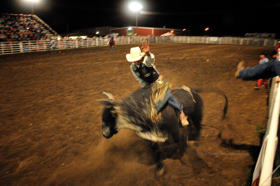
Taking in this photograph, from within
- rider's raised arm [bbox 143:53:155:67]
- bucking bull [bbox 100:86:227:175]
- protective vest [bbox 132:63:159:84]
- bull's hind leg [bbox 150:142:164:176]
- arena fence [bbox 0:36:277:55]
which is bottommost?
bull's hind leg [bbox 150:142:164:176]

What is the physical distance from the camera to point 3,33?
24.6 m

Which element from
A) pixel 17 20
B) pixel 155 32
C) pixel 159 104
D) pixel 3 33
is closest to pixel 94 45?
pixel 3 33

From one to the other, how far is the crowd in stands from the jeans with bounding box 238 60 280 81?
88.8ft

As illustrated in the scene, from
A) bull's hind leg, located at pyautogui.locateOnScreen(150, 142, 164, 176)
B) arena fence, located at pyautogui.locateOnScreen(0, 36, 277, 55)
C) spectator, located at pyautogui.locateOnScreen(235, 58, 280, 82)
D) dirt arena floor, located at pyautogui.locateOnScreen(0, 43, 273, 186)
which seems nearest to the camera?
spectator, located at pyautogui.locateOnScreen(235, 58, 280, 82)

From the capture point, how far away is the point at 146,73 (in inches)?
124

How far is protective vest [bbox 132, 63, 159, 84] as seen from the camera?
3.15m

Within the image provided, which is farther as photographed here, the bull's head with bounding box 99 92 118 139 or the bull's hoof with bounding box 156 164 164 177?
the bull's hoof with bounding box 156 164 164 177

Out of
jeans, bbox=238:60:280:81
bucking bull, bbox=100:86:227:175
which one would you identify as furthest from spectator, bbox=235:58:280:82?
bucking bull, bbox=100:86:227:175

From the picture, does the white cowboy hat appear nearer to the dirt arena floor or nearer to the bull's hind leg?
the bull's hind leg

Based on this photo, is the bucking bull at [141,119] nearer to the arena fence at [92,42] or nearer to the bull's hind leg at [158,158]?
the bull's hind leg at [158,158]

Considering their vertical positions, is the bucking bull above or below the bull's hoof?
above

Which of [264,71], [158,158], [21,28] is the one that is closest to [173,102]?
[158,158]

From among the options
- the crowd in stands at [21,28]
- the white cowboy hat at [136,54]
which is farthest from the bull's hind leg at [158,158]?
the crowd in stands at [21,28]

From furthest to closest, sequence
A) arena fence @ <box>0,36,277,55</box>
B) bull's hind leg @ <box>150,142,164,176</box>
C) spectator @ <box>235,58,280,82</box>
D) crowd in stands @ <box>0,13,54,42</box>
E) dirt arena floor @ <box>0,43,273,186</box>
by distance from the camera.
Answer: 1. crowd in stands @ <box>0,13,54,42</box>
2. arena fence @ <box>0,36,277,55</box>
3. bull's hind leg @ <box>150,142,164,176</box>
4. dirt arena floor @ <box>0,43,273,186</box>
5. spectator @ <box>235,58,280,82</box>
